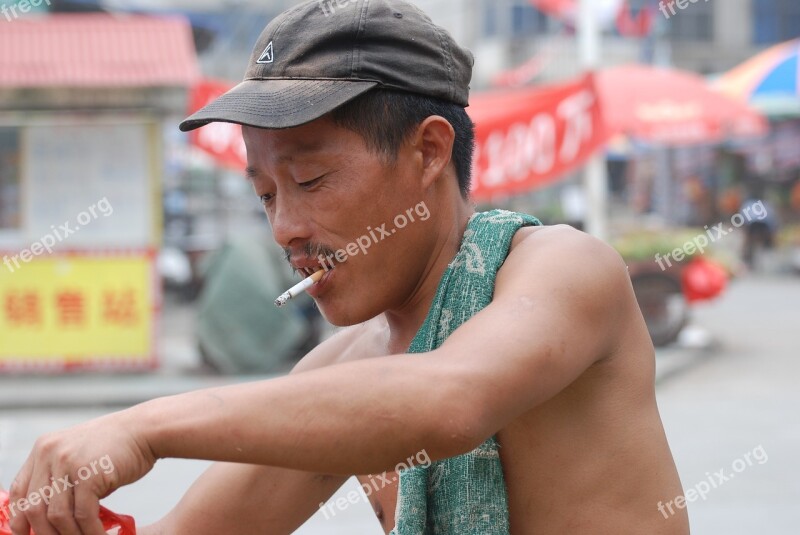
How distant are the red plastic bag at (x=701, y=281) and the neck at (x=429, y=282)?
867 centimetres

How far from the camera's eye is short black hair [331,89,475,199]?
1442 millimetres

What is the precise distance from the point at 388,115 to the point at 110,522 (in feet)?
2.09

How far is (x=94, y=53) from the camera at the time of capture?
29.8ft

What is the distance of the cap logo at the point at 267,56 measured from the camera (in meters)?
1.47

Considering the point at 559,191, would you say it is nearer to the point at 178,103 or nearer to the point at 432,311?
the point at 178,103

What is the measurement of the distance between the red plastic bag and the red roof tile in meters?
4.83

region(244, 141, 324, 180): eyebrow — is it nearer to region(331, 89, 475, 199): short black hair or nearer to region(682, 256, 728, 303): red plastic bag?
region(331, 89, 475, 199): short black hair

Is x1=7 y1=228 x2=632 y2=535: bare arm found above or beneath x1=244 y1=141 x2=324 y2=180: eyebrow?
beneath

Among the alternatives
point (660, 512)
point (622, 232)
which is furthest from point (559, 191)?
point (660, 512)

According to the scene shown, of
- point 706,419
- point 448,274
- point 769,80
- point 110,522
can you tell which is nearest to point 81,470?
point 110,522

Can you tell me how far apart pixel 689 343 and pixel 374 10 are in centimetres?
1011

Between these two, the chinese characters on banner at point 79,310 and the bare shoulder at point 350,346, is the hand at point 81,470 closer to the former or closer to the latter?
the bare shoulder at point 350,346

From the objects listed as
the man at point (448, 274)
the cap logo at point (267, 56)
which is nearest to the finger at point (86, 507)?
the man at point (448, 274)

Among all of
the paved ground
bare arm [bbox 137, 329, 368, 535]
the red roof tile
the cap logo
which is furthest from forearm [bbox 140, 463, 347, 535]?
the red roof tile
